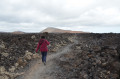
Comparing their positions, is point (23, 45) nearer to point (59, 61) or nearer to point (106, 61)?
point (59, 61)

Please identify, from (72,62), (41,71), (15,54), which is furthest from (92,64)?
(15,54)

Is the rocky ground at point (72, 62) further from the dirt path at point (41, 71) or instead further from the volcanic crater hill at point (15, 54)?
the dirt path at point (41, 71)

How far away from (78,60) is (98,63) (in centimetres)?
146

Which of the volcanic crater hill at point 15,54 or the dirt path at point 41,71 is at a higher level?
the volcanic crater hill at point 15,54

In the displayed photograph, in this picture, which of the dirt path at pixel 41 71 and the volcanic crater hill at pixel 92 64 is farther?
the volcanic crater hill at pixel 92 64

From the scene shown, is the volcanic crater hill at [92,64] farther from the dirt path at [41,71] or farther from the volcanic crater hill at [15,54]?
the volcanic crater hill at [15,54]

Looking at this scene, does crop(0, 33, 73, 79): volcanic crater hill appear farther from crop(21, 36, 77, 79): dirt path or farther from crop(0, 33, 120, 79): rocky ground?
crop(21, 36, 77, 79): dirt path

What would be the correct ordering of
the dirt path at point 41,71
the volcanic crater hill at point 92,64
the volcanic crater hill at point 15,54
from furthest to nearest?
the volcanic crater hill at point 92,64 < the volcanic crater hill at point 15,54 < the dirt path at point 41,71

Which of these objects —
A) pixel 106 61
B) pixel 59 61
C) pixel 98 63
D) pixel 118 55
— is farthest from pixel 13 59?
pixel 118 55

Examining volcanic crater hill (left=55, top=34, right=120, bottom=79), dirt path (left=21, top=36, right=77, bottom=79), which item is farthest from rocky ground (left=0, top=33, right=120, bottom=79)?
dirt path (left=21, top=36, right=77, bottom=79)

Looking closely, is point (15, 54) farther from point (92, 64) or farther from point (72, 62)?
point (92, 64)

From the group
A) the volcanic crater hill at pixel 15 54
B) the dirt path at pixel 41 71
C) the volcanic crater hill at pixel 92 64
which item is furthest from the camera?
the volcanic crater hill at pixel 92 64

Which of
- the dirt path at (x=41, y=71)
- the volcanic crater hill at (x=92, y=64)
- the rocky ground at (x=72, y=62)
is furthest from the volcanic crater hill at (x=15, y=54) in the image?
the volcanic crater hill at (x=92, y=64)

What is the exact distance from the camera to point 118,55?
1034 centimetres
